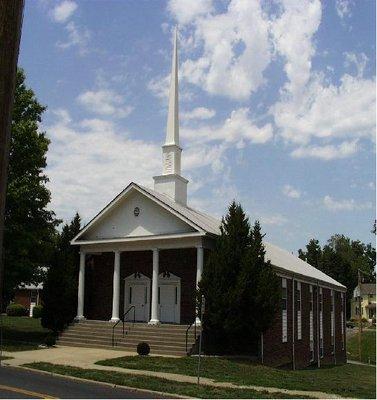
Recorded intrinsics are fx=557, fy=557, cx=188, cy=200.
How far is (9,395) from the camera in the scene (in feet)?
41.8

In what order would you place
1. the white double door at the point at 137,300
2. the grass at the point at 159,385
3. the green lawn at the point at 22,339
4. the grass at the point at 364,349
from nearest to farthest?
the grass at the point at 159,385
the green lawn at the point at 22,339
the white double door at the point at 137,300
the grass at the point at 364,349

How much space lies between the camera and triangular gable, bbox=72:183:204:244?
26.8 metres

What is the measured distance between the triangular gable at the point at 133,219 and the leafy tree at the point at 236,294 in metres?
3.18

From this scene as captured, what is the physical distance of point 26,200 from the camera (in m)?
26.7

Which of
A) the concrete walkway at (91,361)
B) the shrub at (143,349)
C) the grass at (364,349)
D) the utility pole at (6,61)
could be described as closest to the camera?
the utility pole at (6,61)

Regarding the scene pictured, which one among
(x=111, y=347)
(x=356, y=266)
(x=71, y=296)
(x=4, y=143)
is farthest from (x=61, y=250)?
→ (x=356, y=266)

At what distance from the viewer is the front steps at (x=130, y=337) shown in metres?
23.3

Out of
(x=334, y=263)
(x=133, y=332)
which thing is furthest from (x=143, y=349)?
(x=334, y=263)

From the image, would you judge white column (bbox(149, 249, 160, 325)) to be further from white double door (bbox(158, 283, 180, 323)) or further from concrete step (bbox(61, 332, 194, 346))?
white double door (bbox(158, 283, 180, 323))

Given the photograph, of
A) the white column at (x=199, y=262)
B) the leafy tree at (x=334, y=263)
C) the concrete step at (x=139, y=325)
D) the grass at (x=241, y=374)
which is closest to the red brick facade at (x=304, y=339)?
the white column at (x=199, y=262)

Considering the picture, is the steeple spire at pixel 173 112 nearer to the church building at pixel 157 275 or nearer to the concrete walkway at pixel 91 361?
the church building at pixel 157 275

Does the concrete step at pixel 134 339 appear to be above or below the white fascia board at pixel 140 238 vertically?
below

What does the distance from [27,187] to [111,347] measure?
335 inches

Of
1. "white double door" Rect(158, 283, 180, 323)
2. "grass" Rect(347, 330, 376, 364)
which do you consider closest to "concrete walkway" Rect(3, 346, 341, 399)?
"white double door" Rect(158, 283, 180, 323)
